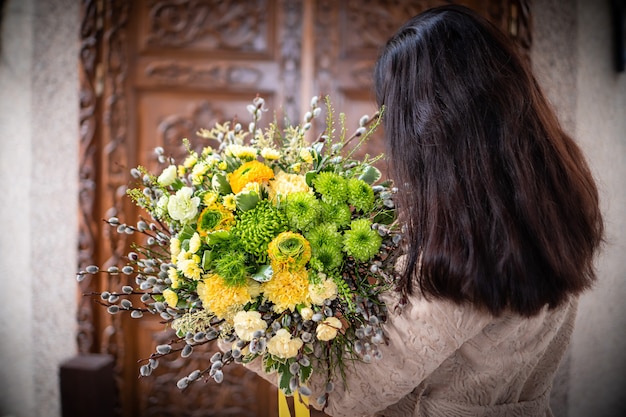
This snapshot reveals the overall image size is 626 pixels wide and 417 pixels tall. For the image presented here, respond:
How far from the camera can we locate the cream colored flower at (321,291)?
2.32 ft

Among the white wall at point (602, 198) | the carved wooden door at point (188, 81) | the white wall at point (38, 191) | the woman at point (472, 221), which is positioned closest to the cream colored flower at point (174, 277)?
the woman at point (472, 221)

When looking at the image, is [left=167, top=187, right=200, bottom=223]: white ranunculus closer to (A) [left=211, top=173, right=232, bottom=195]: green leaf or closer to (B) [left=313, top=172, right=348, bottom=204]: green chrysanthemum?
(A) [left=211, top=173, right=232, bottom=195]: green leaf

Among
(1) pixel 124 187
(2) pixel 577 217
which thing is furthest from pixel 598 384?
(1) pixel 124 187

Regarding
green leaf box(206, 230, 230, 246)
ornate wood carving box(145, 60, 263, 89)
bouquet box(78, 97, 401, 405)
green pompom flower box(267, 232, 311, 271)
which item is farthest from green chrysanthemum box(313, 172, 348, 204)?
ornate wood carving box(145, 60, 263, 89)

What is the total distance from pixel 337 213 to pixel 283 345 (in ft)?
0.90

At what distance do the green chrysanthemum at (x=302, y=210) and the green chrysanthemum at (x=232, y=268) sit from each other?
0.40 ft

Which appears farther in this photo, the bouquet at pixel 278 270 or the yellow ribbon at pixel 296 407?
the yellow ribbon at pixel 296 407

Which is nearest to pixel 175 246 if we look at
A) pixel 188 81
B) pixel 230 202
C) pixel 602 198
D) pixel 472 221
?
pixel 230 202

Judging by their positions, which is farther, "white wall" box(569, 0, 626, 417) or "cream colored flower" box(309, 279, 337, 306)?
"white wall" box(569, 0, 626, 417)

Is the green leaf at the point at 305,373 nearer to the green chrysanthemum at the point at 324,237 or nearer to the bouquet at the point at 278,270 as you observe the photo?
the bouquet at the point at 278,270

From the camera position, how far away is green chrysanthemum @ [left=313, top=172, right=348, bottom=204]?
76 cm

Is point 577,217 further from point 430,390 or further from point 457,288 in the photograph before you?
point 430,390

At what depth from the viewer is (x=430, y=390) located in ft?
2.69

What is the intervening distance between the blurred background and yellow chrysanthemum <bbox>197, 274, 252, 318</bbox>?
118 centimetres
